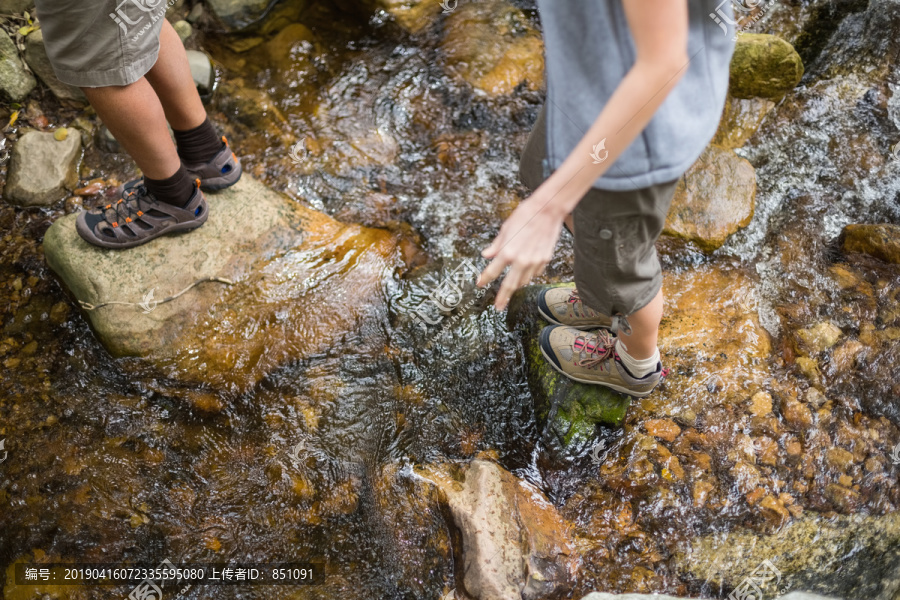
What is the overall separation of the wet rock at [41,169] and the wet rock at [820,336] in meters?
3.66

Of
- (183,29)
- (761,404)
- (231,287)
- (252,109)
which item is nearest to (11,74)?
(183,29)

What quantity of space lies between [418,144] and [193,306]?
1.55m

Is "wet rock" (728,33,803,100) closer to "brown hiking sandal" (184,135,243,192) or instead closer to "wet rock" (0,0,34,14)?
"brown hiking sandal" (184,135,243,192)

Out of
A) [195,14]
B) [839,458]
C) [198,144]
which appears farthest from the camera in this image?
[195,14]

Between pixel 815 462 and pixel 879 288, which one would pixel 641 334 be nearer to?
pixel 815 462

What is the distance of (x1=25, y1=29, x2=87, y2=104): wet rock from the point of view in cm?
297

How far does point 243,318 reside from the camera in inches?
99.2

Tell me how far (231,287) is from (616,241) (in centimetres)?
180

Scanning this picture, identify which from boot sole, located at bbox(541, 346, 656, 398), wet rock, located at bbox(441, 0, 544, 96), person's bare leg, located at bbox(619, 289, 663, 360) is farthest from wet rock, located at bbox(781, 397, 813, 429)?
wet rock, located at bbox(441, 0, 544, 96)

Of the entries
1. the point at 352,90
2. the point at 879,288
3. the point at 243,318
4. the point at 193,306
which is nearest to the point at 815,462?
the point at 879,288

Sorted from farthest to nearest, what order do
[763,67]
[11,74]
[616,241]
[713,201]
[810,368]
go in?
[763,67], [11,74], [713,201], [810,368], [616,241]

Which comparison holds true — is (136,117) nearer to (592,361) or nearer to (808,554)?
(592,361)

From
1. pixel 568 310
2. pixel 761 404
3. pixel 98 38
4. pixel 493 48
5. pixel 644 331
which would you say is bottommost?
pixel 761 404

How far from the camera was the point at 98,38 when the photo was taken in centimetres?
181
